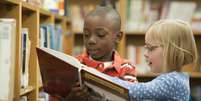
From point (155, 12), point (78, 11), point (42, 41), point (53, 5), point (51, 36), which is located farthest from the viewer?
point (78, 11)

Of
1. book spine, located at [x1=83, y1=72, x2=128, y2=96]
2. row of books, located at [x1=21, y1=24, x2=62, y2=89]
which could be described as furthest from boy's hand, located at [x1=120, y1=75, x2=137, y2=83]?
row of books, located at [x1=21, y1=24, x2=62, y2=89]

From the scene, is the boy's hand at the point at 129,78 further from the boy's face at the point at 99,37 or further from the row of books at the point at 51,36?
the row of books at the point at 51,36

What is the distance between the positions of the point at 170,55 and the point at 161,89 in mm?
128

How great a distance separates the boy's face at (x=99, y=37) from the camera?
161cm

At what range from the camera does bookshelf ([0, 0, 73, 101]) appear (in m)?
1.61

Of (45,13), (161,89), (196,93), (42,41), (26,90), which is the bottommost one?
(196,93)

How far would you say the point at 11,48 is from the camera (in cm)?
148

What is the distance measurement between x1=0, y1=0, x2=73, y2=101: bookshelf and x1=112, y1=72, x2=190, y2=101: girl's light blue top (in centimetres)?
54

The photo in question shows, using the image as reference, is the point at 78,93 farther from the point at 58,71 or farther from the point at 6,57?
the point at 6,57

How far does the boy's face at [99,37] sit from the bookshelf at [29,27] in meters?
0.27

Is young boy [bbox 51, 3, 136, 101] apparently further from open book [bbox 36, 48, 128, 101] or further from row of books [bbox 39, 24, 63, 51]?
row of books [bbox 39, 24, 63, 51]

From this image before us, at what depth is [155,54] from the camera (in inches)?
51.2

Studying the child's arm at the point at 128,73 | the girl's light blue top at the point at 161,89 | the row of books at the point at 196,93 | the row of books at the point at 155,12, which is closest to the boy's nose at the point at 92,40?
the child's arm at the point at 128,73

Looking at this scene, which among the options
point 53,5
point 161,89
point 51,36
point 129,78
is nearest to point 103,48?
point 129,78
